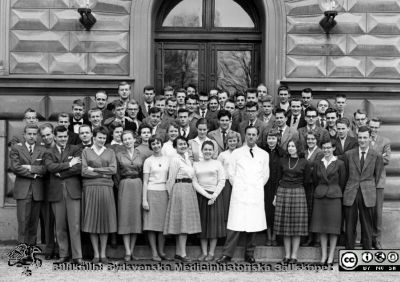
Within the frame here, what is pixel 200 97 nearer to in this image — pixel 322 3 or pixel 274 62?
pixel 274 62

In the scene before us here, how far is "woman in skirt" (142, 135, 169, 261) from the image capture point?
9352 mm

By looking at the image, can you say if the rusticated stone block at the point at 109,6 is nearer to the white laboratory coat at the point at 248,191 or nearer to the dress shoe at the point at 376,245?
the white laboratory coat at the point at 248,191

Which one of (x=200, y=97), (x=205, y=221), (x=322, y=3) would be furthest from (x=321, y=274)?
(x=322, y=3)

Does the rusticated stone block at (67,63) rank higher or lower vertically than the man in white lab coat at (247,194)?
higher

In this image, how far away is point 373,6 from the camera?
11.6m

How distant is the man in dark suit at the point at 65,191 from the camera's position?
9.21 meters

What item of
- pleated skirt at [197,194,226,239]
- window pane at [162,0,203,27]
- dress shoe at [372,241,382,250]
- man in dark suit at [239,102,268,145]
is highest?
window pane at [162,0,203,27]

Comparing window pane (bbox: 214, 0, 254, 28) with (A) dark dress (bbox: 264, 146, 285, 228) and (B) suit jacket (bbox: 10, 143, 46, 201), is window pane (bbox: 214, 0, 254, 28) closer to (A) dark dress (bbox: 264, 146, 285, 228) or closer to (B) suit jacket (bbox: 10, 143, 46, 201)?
(A) dark dress (bbox: 264, 146, 285, 228)

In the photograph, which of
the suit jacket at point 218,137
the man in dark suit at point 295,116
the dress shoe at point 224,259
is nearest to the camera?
the dress shoe at point 224,259

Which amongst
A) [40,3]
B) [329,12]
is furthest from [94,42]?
[329,12]

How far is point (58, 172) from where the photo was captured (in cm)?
927

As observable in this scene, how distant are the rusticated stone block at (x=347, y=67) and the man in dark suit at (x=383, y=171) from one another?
1428 millimetres

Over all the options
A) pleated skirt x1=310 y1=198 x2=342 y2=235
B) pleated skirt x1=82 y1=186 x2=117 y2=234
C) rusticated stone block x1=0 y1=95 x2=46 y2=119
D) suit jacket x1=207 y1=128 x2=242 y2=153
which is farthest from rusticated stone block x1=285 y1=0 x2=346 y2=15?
pleated skirt x1=82 y1=186 x2=117 y2=234

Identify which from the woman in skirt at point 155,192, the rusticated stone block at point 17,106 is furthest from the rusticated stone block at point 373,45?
the rusticated stone block at point 17,106
